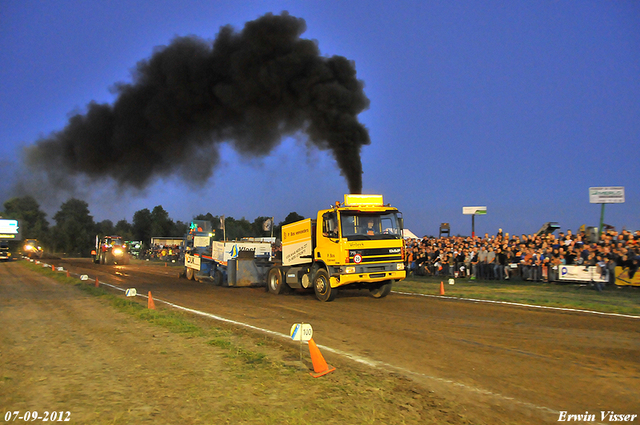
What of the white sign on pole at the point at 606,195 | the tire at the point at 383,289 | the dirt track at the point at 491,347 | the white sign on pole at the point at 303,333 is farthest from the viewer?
the white sign on pole at the point at 606,195

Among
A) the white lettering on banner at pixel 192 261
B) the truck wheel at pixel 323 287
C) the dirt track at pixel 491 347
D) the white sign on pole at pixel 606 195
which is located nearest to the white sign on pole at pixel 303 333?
the dirt track at pixel 491 347

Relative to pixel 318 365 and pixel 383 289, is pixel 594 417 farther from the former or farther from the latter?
pixel 383 289

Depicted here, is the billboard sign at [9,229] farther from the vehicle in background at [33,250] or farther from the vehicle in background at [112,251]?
the vehicle in background at [112,251]

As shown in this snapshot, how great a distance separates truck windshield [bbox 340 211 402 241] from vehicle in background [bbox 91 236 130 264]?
3349 centimetres

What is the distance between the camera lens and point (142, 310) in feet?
35.5

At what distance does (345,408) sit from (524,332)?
A: 5.17 m

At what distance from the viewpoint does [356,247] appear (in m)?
12.7

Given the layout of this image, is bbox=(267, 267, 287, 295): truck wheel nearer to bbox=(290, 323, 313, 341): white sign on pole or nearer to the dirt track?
the dirt track

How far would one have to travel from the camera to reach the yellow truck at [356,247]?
12727 mm

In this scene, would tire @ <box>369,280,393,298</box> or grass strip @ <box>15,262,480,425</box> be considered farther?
tire @ <box>369,280,393,298</box>

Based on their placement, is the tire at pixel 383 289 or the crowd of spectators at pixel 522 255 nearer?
the tire at pixel 383 289

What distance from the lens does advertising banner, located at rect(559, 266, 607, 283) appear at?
1608 centimetres

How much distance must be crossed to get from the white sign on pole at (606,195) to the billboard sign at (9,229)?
2077 inches

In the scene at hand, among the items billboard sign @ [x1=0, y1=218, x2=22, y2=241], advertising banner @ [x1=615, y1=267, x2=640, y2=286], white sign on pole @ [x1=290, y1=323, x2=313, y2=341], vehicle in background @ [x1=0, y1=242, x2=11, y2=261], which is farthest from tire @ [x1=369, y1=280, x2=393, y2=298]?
billboard sign @ [x1=0, y1=218, x2=22, y2=241]
